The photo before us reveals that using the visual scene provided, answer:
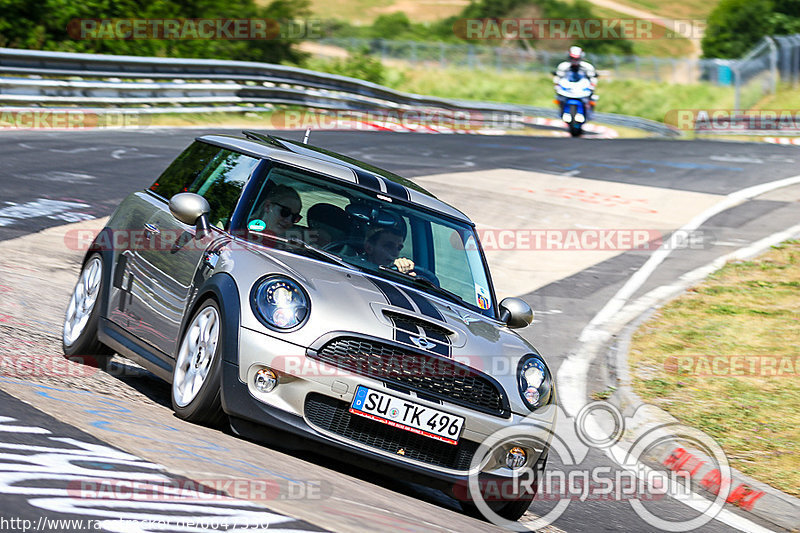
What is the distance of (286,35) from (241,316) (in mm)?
40791

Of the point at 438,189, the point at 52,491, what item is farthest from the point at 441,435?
the point at 438,189

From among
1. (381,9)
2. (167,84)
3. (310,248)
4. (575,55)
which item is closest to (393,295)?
(310,248)

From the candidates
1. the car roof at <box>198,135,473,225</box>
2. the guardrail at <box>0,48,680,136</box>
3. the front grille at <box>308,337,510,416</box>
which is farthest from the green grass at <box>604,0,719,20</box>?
the front grille at <box>308,337,510,416</box>

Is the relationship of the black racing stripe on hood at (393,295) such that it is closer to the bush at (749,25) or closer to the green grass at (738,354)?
the green grass at (738,354)

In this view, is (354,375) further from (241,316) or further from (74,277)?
(74,277)

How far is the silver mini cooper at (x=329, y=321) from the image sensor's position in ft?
17.4

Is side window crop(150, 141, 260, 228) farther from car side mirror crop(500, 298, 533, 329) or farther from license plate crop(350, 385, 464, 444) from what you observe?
car side mirror crop(500, 298, 533, 329)

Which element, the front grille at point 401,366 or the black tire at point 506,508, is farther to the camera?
the black tire at point 506,508

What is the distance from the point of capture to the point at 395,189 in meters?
6.72

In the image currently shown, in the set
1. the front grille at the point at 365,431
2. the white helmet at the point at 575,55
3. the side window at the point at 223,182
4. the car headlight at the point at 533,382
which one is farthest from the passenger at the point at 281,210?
the white helmet at the point at 575,55

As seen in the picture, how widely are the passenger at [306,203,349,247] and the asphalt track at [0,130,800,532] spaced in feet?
4.00

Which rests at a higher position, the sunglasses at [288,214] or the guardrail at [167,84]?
the guardrail at [167,84]

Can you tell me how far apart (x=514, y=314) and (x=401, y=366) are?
1524 mm

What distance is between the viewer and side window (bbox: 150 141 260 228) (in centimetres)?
643
